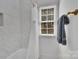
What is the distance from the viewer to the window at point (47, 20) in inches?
114

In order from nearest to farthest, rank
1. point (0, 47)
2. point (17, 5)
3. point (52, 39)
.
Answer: point (0, 47)
point (17, 5)
point (52, 39)

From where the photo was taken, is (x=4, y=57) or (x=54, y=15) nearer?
(x=4, y=57)

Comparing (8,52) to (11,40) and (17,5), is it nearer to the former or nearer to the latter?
(11,40)

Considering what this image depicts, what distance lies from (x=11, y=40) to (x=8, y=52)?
9 centimetres

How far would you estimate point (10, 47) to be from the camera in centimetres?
87

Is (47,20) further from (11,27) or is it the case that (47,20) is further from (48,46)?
(11,27)

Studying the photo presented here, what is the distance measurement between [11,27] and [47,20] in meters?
2.12

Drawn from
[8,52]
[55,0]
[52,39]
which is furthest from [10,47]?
[55,0]

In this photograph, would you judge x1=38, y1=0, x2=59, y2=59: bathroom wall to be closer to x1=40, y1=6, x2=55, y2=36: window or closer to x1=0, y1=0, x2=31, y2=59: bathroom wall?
x1=40, y1=6, x2=55, y2=36: window

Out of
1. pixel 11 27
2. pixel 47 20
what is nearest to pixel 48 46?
pixel 47 20

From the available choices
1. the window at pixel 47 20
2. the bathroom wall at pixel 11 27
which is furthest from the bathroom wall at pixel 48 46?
the bathroom wall at pixel 11 27

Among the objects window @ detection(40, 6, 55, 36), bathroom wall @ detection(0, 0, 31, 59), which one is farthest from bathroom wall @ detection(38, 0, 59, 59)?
bathroom wall @ detection(0, 0, 31, 59)

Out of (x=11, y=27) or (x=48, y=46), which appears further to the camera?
(x=48, y=46)

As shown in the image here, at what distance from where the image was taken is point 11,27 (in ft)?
2.92
